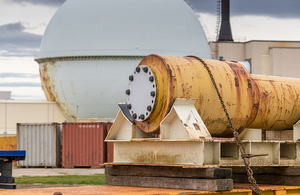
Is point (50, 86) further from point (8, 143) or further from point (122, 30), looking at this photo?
point (122, 30)

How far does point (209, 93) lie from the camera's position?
25.1 ft

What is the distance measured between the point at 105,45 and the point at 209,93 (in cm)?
2082

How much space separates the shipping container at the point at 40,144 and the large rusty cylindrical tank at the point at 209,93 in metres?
17.3

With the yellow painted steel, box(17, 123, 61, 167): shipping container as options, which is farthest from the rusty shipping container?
the yellow painted steel

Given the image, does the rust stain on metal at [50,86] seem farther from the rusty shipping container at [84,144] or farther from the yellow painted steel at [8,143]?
the rusty shipping container at [84,144]

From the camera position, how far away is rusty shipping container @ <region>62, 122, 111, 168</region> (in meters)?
24.0

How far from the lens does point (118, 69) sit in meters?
28.2

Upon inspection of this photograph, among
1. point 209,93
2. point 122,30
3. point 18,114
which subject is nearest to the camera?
point 209,93

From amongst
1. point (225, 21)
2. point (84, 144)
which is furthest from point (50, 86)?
point (225, 21)

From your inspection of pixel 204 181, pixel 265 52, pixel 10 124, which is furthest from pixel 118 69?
pixel 204 181

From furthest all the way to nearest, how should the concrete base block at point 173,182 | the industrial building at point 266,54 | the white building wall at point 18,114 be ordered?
1. the industrial building at point 266,54
2. the white building wall at point 18,114
3. the concrete base block at point 173,182

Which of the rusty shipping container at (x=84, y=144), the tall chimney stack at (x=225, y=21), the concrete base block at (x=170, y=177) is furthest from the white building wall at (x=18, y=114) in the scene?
the concrete base block at (x=170, y=177)

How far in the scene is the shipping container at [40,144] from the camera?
24.7 m

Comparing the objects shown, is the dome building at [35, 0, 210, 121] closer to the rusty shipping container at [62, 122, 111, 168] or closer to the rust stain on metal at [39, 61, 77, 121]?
the rust stain on metal at [39, 61, 77, 121]
